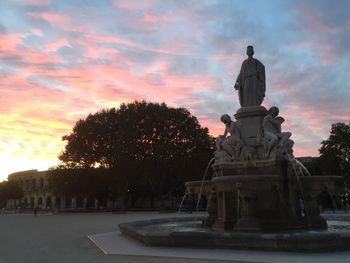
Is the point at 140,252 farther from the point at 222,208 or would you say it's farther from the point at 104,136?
the point at 104,136

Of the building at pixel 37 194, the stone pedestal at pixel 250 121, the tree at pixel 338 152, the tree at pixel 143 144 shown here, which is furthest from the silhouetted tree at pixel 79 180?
the building at pixel 37 194

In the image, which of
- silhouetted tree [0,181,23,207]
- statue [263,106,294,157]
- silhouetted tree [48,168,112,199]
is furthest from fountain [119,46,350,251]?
silhouetted tree [0,181,23,207]

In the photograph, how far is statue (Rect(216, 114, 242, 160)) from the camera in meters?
17.5

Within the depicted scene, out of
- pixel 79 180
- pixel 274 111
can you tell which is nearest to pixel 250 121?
pixel 274 111

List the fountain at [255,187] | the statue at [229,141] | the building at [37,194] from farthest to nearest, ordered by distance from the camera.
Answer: the building at [37,194]
the statue at [229,141]
the fountain at [255,187]

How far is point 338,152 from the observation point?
208 ft

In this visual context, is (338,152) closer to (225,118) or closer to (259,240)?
(225,118)

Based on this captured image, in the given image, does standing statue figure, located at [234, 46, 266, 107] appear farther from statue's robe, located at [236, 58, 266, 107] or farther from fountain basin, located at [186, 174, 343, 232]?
fountain basin, located at [186, 174, 343, 232]

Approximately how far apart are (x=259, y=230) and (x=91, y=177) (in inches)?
1956

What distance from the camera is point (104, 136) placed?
59906 mm

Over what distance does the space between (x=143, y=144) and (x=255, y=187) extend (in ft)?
144

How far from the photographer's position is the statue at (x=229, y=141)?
1750 centimetres

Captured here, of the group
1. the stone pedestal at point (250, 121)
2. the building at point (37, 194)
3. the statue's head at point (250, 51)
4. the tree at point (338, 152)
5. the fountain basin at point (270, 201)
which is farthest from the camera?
the building at point (37, 194)

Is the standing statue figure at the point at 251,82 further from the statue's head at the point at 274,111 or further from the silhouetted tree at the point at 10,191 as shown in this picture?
the silhouetted tree at the point at 10,191
